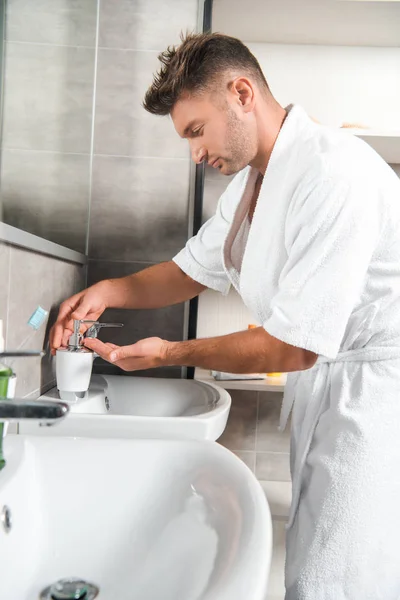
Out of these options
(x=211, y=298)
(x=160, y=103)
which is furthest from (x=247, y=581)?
(x=211, y=298)

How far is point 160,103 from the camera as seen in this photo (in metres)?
1.19

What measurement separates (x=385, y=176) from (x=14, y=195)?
858 millimetres

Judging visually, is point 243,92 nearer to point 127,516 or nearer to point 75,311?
point 75,311

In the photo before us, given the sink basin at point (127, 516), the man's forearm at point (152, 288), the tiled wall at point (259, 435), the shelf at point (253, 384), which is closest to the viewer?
the sink basin at point (127, 516)

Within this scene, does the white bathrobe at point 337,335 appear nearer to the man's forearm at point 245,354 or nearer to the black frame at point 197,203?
the man's forearm at point 245,354

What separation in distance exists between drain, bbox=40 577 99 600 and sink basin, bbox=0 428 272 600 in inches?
0.5

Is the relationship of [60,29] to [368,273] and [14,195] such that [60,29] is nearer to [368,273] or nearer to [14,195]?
[14,195]

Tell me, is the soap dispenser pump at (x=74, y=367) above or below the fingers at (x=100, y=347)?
below

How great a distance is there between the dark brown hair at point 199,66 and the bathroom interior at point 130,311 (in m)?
0.37

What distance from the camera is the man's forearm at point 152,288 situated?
1.45 metres

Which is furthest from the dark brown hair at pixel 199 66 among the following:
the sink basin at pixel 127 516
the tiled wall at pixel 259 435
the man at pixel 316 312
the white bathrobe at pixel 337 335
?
the tiled wall at pixel 259 435

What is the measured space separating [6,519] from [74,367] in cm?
49

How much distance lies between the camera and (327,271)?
3.27 ft

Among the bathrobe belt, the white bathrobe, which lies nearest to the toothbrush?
the white bathrobe
